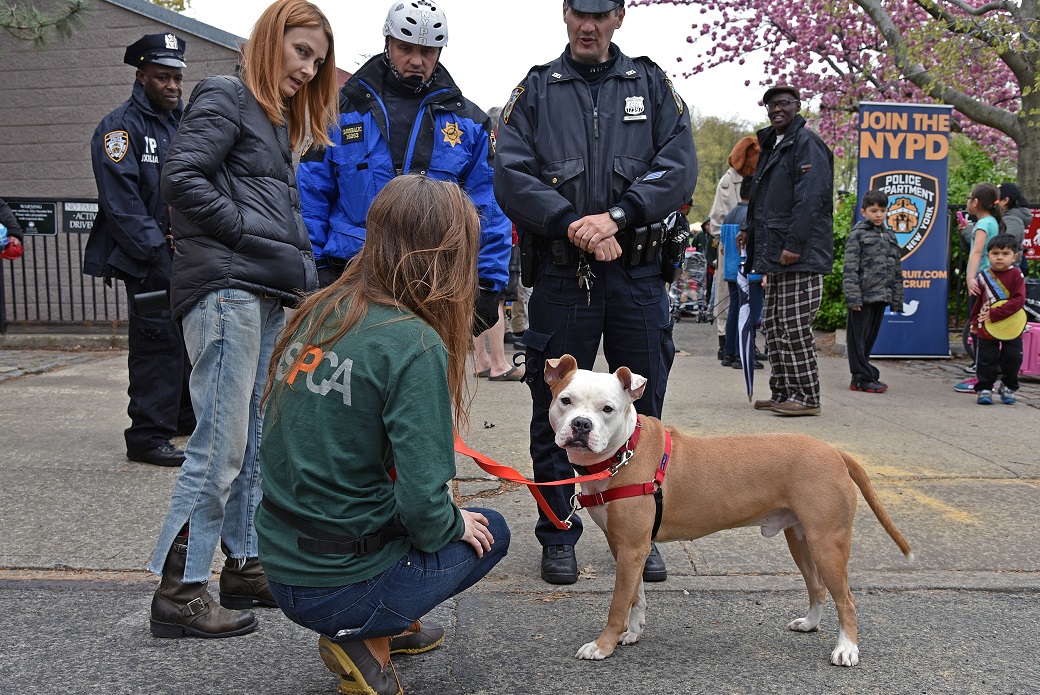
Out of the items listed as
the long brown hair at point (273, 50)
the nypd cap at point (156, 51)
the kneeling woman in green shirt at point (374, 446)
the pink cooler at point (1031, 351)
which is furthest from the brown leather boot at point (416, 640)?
the pink cooler at point (1031, 351)

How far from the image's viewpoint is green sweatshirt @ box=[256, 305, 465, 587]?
7.95 ft

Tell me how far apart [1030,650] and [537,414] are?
198 centimetres

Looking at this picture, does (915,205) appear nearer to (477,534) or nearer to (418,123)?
(418,123)

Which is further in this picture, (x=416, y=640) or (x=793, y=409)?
(x=793, y=409)

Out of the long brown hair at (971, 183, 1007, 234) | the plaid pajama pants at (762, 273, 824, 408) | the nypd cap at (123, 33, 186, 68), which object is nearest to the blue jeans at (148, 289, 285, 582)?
the nypd cap at (123, 33, 186, 68)

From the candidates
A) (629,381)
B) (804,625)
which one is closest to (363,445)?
(629,381)

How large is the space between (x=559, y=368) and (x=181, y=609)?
5.04ft

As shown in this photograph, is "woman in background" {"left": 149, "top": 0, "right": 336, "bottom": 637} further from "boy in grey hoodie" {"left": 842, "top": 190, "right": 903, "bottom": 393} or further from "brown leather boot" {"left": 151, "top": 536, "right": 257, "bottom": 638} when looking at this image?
"boy in grey hoodie" {"left": 842, "top": 190, "right": 903, "bottom": 393}

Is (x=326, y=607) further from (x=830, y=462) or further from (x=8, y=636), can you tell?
(x=830, y=462)

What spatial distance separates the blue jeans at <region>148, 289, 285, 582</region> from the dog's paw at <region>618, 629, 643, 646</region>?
1463mm

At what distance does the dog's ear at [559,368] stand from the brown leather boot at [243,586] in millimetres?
1299

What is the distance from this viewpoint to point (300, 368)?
2.53 metres

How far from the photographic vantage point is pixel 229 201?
125 inches

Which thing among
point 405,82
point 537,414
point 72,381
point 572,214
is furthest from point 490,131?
point 72,381
